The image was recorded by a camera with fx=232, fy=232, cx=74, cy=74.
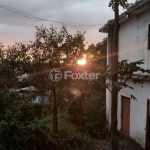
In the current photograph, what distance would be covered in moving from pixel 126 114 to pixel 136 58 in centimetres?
313

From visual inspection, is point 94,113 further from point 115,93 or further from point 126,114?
point 115,93

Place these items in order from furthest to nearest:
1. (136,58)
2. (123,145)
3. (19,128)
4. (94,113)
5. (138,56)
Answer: (94,113) → (123,145) → (136,58) → (138,56) → (19,128)

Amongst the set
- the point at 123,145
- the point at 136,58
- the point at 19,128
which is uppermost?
the point at 136,58

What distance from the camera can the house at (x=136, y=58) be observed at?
958 centimetres

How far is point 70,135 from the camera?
11.3 metres

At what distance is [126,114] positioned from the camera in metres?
11.9

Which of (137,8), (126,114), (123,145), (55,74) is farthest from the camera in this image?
(126,114)

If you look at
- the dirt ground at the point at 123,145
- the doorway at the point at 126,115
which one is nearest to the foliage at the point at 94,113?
the doorway at the point at 126,115

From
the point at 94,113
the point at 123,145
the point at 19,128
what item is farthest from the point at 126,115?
the point at 19,128

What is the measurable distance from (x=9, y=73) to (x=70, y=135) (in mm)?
4251

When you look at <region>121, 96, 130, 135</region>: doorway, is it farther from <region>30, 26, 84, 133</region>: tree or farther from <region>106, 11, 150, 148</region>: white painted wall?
<region>30, 26, 84, 133</region>: tree

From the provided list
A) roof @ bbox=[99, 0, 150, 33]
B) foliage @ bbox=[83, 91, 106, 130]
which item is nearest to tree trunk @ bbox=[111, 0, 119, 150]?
roof @ bbox=[99, 0, 150, 33]

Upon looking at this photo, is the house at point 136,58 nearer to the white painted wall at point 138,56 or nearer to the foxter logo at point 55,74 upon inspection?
the white painted wall at point 138,56

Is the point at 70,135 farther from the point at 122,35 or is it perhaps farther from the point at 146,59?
the point at 122,35
